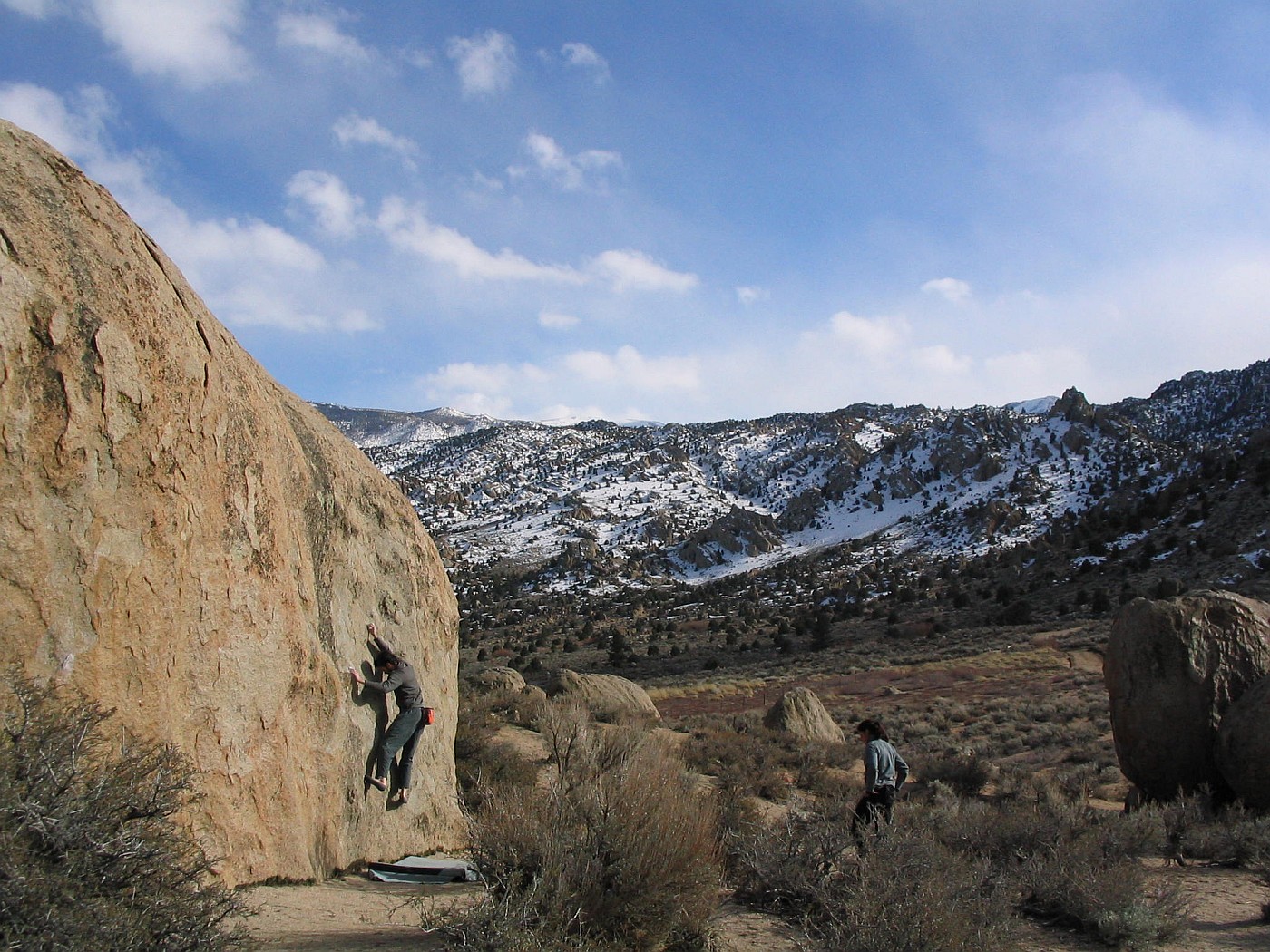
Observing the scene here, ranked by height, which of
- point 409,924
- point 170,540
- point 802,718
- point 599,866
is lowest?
point 802,718

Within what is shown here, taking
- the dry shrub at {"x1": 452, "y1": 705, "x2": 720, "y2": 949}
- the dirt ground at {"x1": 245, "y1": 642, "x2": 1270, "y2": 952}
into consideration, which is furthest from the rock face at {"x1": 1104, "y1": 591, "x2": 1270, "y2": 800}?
the dry shrub at {"x1": 452, "y1": 705, "x2": 720, "y2": 949}

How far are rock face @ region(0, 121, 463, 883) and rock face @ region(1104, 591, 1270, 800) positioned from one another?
10963 millimetres

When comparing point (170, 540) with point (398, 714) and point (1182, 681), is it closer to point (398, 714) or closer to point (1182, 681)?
point (398, 714)

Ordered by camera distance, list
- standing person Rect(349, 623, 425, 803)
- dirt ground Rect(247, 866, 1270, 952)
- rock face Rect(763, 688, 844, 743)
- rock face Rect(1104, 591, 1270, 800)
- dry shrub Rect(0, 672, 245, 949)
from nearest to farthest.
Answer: dry shrub Rect(0, 672, 245, 949) < dirt ground Rect(247, 866, 1270, 952) < standing person Rect(349, 623, 425, 803) < rock face Rect(1104, 591, 1270, 800) < rock face Rect(763, 688, 844, 743)

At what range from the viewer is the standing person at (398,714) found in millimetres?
6605

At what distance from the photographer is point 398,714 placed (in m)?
6.84

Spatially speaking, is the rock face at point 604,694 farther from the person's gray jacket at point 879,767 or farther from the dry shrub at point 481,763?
the person's gray jacket at point 879,767

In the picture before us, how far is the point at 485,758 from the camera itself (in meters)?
10.8

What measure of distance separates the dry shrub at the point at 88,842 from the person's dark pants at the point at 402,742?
269cm

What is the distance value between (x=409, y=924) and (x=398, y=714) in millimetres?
2308

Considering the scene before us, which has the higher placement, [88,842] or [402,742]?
[88,842]

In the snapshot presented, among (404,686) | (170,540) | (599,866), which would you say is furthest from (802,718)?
(170,540)

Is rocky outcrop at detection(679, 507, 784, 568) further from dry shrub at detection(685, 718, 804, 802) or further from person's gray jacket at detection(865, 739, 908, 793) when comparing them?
person's gray jacket at detection(865, 739, 908, 793)

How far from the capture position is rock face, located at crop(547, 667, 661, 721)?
1931cm
